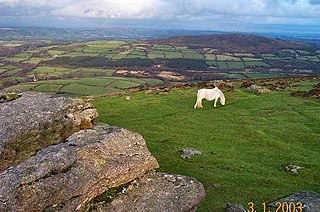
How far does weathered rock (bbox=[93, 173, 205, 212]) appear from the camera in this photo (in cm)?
1454

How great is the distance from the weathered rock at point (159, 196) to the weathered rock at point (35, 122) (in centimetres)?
456

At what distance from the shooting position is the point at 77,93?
280 feet

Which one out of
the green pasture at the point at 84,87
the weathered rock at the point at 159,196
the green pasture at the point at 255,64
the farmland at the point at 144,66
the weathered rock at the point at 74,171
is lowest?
the farmland at the point at 144,66

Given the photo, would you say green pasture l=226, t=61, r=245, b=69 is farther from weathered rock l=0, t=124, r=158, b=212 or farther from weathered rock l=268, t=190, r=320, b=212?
weathered rock l=0, t=124, r=158, b=212

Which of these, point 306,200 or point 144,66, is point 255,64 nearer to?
point 144,66

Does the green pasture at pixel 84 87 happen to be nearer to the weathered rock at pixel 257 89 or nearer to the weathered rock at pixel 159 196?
the weathered rock at pixel 257 89

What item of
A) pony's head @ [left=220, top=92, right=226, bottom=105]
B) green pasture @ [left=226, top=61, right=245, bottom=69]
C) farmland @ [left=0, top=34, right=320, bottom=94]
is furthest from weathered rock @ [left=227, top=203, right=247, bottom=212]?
green pasture @ [left=226, top=61, right=245, bottom=69]

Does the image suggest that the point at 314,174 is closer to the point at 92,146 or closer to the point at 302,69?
the point at 92,146

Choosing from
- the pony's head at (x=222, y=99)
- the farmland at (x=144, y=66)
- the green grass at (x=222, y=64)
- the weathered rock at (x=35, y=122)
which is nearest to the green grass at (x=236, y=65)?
the farmland at (x=144, y=66)

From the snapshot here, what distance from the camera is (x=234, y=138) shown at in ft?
90.3

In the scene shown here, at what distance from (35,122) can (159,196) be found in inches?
293

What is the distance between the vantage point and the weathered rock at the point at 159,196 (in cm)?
1454

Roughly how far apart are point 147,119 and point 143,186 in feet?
60.5

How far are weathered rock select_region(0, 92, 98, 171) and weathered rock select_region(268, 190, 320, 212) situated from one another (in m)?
11.1
